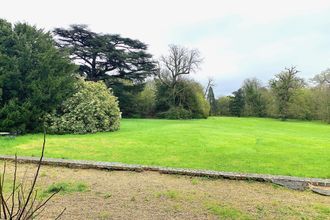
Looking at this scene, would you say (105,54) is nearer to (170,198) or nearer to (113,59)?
(113,59)

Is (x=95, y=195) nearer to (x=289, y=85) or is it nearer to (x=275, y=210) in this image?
(x=275, y=210)

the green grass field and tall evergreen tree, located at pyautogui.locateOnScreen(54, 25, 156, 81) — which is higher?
tall evergreen tree, located at pyautogui.locateOnScreen(54, 25, 156, 81)

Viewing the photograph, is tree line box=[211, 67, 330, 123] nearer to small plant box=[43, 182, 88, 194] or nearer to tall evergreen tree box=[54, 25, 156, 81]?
tall evergreen tree box=[54, 25, 156, 81]

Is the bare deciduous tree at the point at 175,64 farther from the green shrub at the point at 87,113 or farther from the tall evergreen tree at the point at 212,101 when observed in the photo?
the green shrub at the point at 87,113

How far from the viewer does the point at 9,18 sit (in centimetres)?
1567

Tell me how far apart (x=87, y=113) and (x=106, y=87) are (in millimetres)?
3998

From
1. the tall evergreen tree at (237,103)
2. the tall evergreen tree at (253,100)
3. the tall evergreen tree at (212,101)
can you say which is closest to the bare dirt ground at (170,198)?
the tall evergreen tree at (253,100)

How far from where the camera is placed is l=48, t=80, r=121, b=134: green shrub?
49.2 feet

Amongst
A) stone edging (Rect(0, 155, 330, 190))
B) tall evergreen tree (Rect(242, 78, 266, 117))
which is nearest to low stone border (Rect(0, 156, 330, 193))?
stone edging (Rect(0, 155, 330, 190))

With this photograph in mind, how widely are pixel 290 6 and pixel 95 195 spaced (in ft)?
37.1

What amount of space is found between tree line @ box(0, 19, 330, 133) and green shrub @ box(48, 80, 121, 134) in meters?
0.05

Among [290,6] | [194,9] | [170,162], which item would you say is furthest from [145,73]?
[170,162]

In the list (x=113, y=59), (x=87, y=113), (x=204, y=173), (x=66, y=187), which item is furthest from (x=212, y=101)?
(x=66, y=187)

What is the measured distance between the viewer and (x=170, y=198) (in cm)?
485
